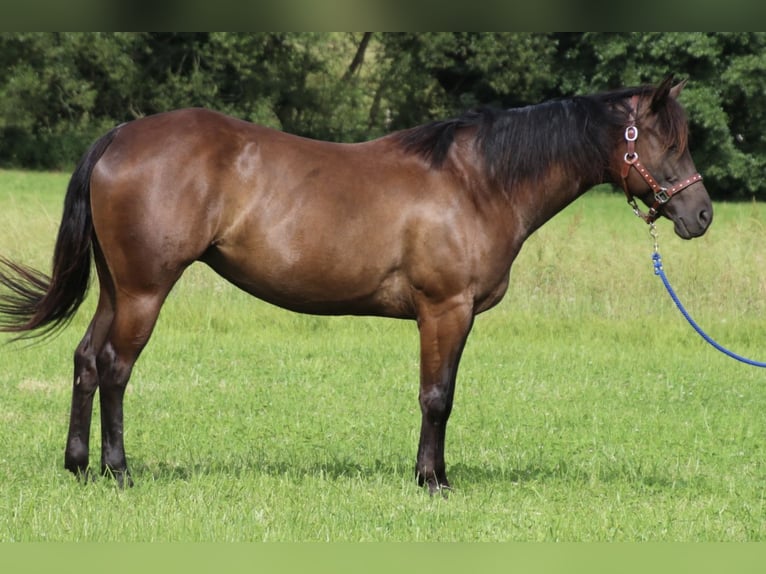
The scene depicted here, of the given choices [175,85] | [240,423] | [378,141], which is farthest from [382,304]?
[175,85]

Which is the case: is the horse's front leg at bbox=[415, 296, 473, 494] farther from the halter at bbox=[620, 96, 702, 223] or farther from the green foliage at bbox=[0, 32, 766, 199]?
the green foliage at bbox=[0, 32, 766, 199]

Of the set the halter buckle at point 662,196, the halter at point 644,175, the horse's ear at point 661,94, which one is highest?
the horse's ear at point 661,94

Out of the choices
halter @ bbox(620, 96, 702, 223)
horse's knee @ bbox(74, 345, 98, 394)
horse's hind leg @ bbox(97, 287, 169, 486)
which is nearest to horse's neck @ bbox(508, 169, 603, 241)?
halter @ bbox(620, 96, 702, 223)

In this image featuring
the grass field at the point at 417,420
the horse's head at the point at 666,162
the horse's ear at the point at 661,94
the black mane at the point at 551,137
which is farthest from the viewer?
the black mane at the point at 551,137

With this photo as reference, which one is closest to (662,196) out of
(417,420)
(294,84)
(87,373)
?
(417,420)

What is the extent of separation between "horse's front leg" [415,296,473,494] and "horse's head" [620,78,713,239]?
127 cm

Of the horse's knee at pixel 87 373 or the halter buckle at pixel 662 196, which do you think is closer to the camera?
the halter buckle at pixel 662 196

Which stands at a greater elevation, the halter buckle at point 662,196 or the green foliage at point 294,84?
the green foliage at point 294,84

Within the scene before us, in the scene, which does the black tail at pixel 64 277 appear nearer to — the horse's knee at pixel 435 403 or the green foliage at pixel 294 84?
the horse's knee at pixel 435 403

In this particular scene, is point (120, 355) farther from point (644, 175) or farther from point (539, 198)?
point (644, 175)

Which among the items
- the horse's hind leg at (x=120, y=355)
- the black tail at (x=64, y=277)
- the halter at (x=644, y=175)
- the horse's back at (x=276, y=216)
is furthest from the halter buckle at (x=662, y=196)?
the black tail at (x=64, y=277)

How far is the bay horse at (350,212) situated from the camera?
6.09m

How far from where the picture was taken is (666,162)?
6227mm

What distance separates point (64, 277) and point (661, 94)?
3677 mm
